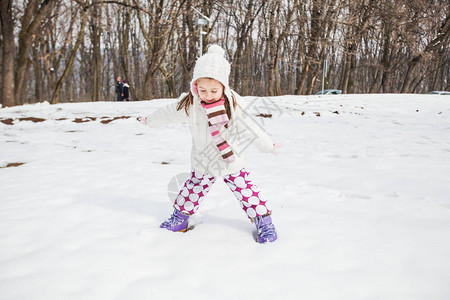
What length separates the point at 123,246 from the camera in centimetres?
173

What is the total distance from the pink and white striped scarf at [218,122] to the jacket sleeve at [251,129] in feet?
0.30

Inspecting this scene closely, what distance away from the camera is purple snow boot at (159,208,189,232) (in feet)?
6.36

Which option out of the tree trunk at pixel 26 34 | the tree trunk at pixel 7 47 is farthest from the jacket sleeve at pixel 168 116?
the tree trunk at pixel 26 34

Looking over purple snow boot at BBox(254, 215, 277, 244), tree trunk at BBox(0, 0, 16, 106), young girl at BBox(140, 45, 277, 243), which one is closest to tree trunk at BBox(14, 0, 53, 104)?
tree trunk at BBox(0, 0, 16, 106)

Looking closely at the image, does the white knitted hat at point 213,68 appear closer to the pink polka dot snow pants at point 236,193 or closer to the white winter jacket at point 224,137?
the white winter jacket at point 224,137

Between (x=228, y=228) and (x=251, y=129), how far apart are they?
2.42ft

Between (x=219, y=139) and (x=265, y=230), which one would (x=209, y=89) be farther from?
(x=265, y=230)

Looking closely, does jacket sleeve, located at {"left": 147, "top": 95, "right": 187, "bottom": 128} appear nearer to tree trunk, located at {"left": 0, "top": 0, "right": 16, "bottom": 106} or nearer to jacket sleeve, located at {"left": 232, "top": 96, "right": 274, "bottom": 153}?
jacket sleeve, located at {"left": 232, "top": 96, "right": 274, "bottom": 153}

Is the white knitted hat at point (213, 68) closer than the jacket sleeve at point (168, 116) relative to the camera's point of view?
Yes

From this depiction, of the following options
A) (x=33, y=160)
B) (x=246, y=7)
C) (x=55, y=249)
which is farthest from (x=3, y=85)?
(x=246, y=7)

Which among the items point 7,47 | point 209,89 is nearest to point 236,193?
point 209,89

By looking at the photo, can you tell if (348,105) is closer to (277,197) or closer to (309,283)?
(277,197)

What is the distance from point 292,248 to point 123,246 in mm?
1037

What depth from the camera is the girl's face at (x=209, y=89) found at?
1.67 metres
